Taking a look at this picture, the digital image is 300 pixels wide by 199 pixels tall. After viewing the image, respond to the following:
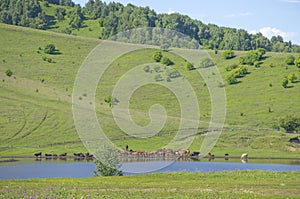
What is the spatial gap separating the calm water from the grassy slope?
45.1 feet

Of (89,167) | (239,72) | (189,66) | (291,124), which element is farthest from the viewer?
(189,66)

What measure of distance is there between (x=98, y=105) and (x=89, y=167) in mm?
56024

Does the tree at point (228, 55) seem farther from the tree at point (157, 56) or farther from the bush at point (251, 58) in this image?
the tree at point (157, 56)

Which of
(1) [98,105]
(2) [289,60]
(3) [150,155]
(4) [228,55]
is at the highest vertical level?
(4) [228,55]

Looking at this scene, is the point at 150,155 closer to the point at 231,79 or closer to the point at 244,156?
the point at 244,156

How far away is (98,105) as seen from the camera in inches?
5054

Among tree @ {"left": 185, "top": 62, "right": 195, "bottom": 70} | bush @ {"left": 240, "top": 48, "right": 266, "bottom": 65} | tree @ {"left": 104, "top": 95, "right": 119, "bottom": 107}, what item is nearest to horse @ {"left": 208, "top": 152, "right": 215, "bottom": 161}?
tree @ {"left": 104, "top": 95, "right": 119, "bottom": 107}

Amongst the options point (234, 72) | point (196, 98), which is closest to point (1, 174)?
point (196, 98)

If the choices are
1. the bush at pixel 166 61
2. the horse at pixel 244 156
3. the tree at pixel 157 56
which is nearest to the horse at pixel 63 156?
the horse at pixel 244 156

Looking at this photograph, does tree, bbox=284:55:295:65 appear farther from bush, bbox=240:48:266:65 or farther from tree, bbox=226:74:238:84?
tree, bbox=226:74:238:84

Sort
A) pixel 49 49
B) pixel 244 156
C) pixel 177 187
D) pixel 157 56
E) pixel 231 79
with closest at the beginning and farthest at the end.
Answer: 1. pixel 177 187
2. pixel 244 156
3. pixel 231 79
4. pixel 157 56
5. pixel 49 49

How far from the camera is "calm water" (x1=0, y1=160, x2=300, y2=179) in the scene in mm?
65312

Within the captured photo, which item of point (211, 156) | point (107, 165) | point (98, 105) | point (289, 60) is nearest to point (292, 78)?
point (289, 60)

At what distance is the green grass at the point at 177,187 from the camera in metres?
33.2
